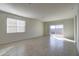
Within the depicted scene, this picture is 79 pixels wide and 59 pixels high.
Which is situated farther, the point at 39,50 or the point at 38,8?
the point at 38,8

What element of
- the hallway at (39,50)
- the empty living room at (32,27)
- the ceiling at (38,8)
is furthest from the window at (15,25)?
the hallway at (39,50)

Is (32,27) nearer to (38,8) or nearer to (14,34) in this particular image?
(14,34)

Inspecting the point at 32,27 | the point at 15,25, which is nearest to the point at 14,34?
the point at 15,25

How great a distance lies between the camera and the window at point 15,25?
665 centimetres

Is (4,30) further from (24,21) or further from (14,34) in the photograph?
(24,21)

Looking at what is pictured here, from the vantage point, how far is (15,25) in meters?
7.49

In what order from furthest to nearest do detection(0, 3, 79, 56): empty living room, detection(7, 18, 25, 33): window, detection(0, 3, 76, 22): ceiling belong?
1. detection(7, 18, 25, 33): window
2. detection(0, 3, 79, 56): empty living room
3. detection(0, 3, 76, 22): ceiling

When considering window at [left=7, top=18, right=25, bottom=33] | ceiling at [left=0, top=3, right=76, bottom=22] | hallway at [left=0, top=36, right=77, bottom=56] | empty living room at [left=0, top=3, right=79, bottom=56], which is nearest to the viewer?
hallway at [left=0, top=36, right=77, bottom=56]

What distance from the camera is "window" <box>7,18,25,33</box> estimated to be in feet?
21.8

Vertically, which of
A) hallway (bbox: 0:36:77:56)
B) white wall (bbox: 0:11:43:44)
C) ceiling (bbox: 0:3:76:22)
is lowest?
hallway (bbox: 0:36:77:56)

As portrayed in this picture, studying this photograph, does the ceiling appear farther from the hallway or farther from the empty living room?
the hallway

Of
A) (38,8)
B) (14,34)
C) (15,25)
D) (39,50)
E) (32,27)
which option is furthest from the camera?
(32,27)

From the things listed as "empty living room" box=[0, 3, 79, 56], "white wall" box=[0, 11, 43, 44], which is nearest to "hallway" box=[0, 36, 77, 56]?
"empty living room" box=[0, 3, 79, 56]

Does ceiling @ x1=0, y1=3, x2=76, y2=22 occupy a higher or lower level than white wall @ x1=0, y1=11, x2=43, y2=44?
higher
